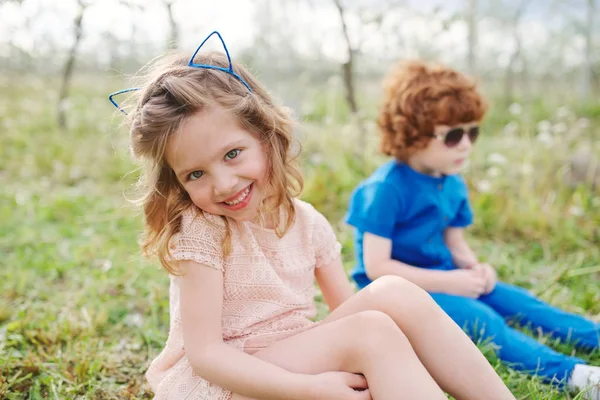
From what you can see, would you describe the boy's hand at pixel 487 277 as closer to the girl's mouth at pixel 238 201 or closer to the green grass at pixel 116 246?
the green grass at pixel 116 246

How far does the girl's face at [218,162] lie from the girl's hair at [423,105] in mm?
1074

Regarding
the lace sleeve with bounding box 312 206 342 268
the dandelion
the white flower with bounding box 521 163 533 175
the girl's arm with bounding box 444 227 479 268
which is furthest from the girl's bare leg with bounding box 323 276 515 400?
the white flower with bounding box 521 163 533 175

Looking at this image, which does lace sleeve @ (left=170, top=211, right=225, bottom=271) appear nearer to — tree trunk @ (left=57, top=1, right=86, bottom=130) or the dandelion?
the dandelion

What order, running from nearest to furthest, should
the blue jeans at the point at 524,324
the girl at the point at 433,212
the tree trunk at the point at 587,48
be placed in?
the blue jeans at the point at 524,324 → the girl at the point at 433,212 → the tree trunk at the point at 587,48

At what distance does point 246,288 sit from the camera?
162 cm

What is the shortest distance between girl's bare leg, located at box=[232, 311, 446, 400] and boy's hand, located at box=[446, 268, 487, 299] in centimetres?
93

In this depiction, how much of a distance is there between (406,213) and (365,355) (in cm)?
106

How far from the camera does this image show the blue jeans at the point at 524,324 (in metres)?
2.02

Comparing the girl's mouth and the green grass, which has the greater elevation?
the girl's mouth

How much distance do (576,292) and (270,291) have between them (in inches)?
76.9

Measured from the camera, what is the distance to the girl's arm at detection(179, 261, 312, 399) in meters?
1.43

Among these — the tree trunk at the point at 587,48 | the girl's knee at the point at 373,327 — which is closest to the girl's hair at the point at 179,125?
the girl's knee at the point at 373,327

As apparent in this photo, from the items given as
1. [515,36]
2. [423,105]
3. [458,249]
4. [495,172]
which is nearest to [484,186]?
[495,172]

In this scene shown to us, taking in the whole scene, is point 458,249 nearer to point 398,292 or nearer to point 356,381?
point 398,292
